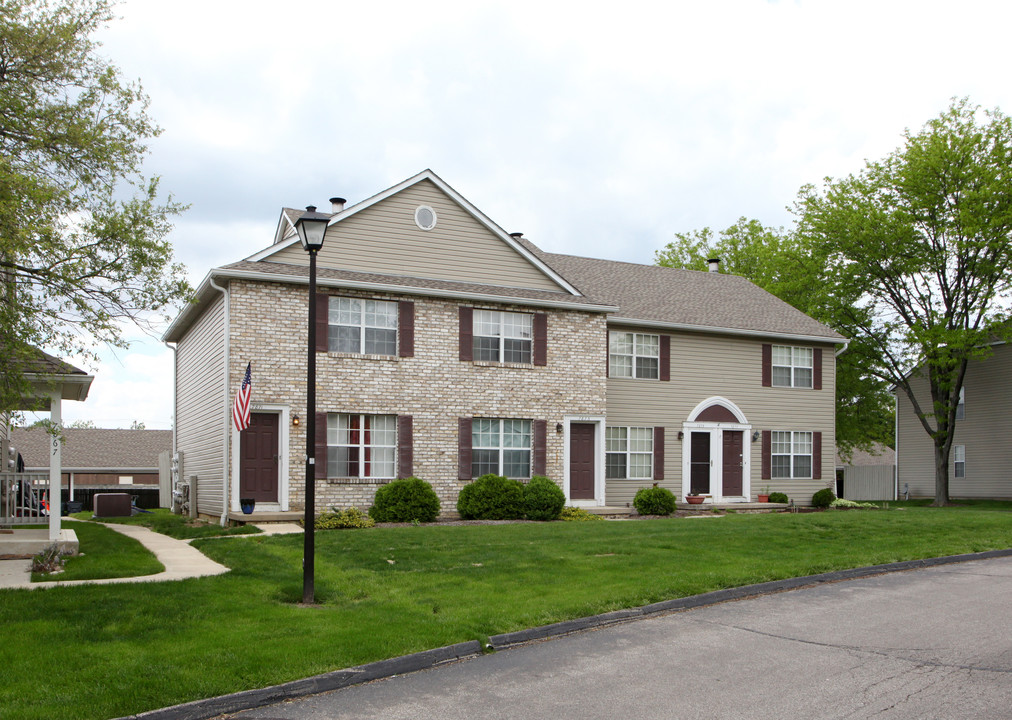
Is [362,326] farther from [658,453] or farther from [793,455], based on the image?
[793,455]

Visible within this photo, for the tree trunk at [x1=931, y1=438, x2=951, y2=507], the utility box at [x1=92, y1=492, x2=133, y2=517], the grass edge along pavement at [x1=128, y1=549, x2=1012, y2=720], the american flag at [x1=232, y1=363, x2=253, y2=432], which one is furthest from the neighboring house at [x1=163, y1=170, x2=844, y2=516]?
the grass edge along pavement at [x1=128, y1=549, x2=1012, y2=720]

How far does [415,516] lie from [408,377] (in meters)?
3.16

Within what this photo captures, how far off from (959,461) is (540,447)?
21.4 m

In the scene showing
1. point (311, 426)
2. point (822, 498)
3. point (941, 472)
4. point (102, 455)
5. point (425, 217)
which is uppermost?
point (425, 217)

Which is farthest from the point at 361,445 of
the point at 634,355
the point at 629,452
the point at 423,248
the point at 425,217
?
the point at 634,355

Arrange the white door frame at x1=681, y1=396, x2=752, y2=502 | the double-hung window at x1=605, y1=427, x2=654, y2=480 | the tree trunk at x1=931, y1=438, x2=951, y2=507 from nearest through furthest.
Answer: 1. the double-hung window at x1=605, y1=427, x2=654, y2=480
2. the white door frame at x1=681, y1=396, x2=752, y2=502
3. the tree trunk at x1=931, y1=438, x2=951, y2=507

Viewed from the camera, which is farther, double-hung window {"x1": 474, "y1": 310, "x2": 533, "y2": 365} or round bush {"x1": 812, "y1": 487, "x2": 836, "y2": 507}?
round bush {"x1": 812, "y1": 487, "x2": 836, "y2": 507}

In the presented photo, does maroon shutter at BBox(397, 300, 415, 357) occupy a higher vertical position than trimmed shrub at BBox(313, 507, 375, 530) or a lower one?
higher

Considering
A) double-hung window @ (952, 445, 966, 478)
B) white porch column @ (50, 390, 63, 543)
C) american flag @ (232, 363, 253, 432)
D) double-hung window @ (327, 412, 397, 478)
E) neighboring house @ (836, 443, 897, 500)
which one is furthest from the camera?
neighboring house @ (836, 443, 897, 500)

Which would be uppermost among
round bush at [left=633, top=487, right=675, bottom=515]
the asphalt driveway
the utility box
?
the asphalt driveway

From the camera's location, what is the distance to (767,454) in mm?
25750

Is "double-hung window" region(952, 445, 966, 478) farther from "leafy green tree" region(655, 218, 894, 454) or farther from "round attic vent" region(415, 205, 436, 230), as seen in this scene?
"round attic vent" region(415, 205, 436, 230)

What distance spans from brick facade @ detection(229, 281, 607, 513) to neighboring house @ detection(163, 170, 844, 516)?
0.04m

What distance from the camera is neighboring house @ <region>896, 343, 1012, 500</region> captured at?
3294cm
